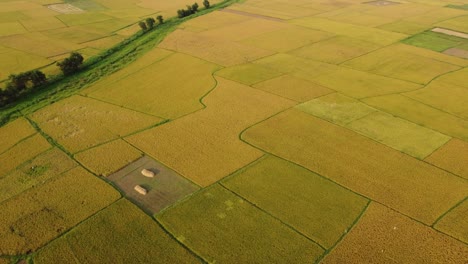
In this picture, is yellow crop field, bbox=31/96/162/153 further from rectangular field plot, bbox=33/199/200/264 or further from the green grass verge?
rectangular field plot, bbox=33/199/200/264

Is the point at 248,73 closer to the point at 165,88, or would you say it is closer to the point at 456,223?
the point at 165,88

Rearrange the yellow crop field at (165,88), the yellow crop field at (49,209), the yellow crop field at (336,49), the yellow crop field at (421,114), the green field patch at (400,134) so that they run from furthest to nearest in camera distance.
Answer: the yellow crop field at (336,49)
the yellow crop field at (165,88)
the yellow crop field at (421,114)
the green field patch at (400,134)
the yellow crop field at (49,209)

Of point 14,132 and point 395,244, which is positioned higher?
point 14,132

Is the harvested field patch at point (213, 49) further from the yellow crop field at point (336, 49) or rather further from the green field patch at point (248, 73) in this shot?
the yellow crop field at point (336, 49)

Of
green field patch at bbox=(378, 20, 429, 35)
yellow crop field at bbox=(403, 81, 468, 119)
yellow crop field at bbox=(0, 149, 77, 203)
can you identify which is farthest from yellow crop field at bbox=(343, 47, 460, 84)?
yellow crop field at bbox=(0, 149, 77, 203)

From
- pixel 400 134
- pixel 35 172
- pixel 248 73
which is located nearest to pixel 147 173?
pixel 35 172

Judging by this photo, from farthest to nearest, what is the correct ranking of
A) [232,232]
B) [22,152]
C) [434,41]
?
[434,41] < [22,152] < [232,232]

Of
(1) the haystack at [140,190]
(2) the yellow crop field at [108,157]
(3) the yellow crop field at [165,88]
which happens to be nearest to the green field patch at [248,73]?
(3) the yellow crop field at [165,88]
